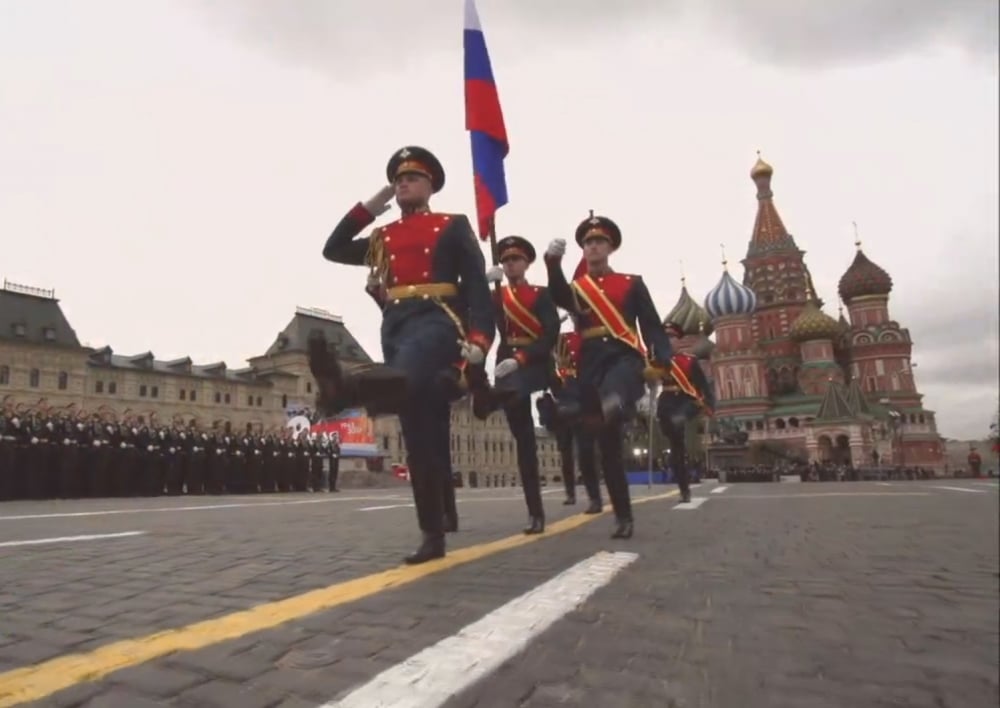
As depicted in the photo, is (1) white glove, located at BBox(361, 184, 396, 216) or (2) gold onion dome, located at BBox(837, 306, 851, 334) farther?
(2) gold onion dome, located at BBox(837, 306, 851, 334)

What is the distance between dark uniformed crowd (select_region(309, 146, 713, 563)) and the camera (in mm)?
3910

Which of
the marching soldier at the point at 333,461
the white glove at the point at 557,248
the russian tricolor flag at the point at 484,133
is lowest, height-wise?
the marching soldier at the point at 333,461

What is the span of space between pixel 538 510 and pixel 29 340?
3599mm

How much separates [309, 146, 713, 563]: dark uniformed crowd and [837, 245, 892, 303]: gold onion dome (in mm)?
87152

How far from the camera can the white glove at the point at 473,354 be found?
12.8 ft

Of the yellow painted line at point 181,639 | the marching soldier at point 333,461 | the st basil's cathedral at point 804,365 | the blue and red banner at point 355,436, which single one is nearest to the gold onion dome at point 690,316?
the st basil's cathedral at point 804,365

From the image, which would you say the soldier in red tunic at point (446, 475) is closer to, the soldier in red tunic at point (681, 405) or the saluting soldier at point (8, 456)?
the soldier in red tunic at point (681, 405)

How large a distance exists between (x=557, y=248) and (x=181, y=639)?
3.55 metres

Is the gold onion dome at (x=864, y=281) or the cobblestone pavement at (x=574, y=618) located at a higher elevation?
the gold onion dome at (x=864, y=281)

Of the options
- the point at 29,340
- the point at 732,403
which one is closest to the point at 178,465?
the point at 29,340

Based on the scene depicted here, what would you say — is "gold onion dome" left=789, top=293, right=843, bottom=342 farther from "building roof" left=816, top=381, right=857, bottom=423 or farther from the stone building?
the stone building

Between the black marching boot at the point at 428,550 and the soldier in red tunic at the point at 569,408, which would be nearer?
the black marching boot at the point at 428,550

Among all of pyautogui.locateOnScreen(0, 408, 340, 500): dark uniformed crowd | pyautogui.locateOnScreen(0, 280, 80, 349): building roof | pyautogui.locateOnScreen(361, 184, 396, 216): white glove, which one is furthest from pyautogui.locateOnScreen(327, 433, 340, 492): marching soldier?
pyautogui.locateOnScreen(361, 184, 396, 216): white glove

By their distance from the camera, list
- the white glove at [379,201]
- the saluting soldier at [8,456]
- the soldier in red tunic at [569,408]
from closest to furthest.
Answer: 1. the white glove at [379,201]
2. the soldier in red tunic at [569,408]
3. the saluting soldier at [8,456]
